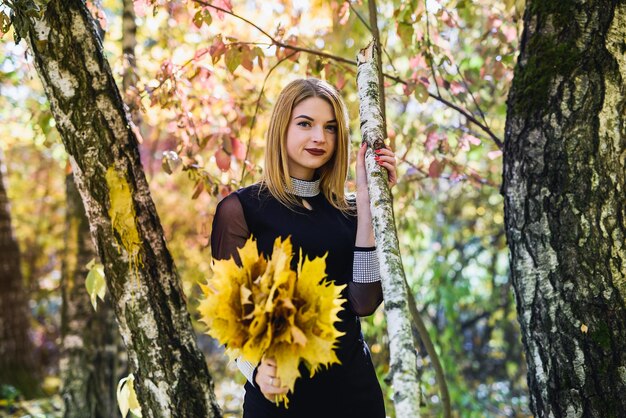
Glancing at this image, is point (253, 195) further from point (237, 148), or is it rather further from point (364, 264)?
point (237, 148)

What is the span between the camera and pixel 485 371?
6715 mm

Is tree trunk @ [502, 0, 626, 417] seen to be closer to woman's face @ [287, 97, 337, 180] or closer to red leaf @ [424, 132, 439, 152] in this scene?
woman's face @ [287, 97, 337, 180]

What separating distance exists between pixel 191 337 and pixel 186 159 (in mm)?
954


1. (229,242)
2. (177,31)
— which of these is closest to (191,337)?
(229,242)

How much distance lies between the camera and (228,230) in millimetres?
2031

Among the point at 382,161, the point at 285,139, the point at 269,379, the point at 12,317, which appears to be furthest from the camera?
the point at 12,317

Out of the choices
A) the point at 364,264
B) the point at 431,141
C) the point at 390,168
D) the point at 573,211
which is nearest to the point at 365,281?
the point at 364,264

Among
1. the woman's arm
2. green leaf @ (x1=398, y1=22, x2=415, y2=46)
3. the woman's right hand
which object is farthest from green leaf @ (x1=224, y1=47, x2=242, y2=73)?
the woman's right hand

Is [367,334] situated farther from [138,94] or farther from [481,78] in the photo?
[138,94]

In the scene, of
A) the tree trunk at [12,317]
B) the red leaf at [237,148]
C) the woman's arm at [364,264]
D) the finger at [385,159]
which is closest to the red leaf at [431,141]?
the red leaf at [237,148]

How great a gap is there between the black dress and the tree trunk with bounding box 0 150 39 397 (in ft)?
14.0

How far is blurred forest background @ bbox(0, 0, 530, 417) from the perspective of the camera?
3.03 metres

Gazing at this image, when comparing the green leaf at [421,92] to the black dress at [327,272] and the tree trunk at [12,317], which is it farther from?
the tree trunk at [12,317]

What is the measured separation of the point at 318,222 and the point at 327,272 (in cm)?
19
